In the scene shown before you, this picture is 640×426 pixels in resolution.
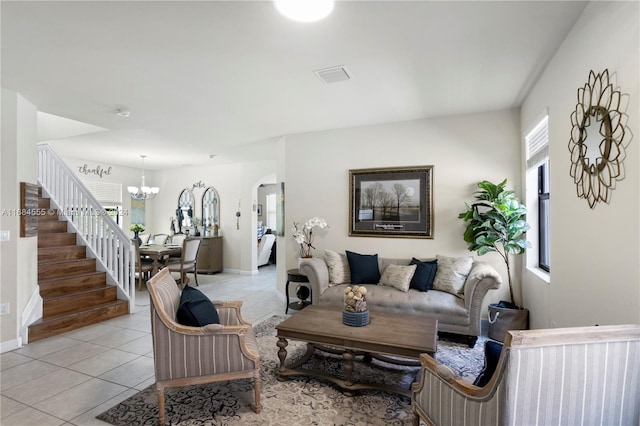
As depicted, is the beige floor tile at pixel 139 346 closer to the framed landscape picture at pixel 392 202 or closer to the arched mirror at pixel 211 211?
the framed landscape picture at pixel 392 202

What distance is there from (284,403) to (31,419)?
172 cm

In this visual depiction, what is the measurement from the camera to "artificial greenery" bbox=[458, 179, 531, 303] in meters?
3.46

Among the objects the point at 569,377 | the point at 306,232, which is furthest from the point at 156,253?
the point at 569,377

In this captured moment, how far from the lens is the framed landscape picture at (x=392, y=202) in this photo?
4355mm

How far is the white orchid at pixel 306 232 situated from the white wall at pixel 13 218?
3.19 metres

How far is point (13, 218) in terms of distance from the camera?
3408 millimetres

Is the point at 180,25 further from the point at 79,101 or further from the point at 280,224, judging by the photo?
the point at 280,224

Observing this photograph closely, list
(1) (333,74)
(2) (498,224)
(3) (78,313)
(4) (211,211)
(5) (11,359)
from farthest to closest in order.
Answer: (4) (211,211), (3) (78,313), (2) (498,224), (5) (11,359), (1) (333,74)

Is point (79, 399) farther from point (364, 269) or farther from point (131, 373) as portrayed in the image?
point (364, 269)

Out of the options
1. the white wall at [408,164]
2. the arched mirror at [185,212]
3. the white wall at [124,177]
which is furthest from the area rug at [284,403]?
the white wall at [124,177]

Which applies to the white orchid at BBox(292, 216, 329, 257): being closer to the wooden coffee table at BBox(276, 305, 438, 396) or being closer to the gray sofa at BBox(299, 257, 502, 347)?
the gray sofa at BBox(299, 257, 502, 347)

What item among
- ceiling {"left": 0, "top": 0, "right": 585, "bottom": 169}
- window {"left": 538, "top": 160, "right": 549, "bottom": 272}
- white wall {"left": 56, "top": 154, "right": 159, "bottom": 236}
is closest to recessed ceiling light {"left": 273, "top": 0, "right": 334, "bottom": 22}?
ceiling {"left": 0, "top": 0, "right": 585, "bottom": 169}

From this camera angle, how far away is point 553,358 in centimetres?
118

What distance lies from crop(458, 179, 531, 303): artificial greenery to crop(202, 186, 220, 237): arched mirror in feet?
19.3
